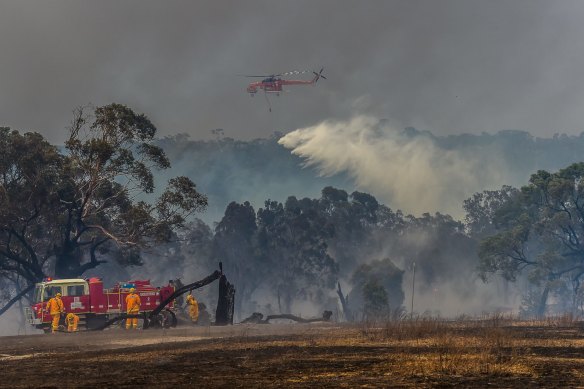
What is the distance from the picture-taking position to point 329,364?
65.7 ft

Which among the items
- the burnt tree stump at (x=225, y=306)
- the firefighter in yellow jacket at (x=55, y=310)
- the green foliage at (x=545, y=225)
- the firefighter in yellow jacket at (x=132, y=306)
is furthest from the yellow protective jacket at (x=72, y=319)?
the green foliage at (x=545, y=225)

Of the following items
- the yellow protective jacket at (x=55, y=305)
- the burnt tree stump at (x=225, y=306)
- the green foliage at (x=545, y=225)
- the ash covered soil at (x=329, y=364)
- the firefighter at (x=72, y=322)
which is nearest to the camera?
the ash covered soil at (x=329, y=364)

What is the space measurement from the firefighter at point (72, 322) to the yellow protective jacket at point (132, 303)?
2.90m

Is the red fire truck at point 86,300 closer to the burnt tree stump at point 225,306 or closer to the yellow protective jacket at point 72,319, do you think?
the yellow protective jacket at point 72,319

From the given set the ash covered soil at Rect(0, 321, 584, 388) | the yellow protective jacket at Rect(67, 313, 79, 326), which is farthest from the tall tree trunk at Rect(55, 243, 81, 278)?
the ash covered soil at Rect(0, 321, 584, 388)

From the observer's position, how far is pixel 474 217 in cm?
17038

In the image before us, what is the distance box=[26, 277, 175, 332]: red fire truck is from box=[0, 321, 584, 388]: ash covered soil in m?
20.7

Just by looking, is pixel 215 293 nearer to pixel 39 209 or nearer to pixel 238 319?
pixel 238 319

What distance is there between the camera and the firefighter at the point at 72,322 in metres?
49.1

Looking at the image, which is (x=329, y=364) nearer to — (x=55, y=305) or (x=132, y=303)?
(x=132, y=303)

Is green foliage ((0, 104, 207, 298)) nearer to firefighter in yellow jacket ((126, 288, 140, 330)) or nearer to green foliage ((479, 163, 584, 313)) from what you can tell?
firefighter in yellow jacket ((126, 288, 140, 330))

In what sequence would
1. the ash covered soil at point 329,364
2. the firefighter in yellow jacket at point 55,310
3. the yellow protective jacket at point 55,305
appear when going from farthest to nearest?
1. the yellow protective jacket at point 55,305
2. the firefighter in yellow jacket at point 55,310
3. the ash covered soil at point 329,364

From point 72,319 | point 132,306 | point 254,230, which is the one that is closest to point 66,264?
point 72,319

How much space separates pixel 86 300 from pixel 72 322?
1.61 m
